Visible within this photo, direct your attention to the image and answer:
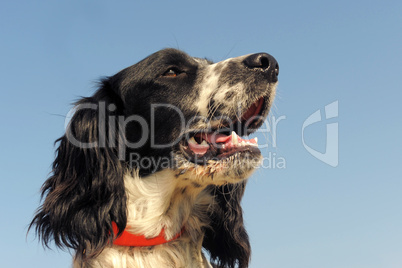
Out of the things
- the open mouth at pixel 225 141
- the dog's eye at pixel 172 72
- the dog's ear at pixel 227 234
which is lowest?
the dog's ear at pixel 227 234

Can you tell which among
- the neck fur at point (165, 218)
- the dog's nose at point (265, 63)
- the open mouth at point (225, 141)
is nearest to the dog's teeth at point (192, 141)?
the open mouth at point (225, 141)

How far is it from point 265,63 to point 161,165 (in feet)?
4.38

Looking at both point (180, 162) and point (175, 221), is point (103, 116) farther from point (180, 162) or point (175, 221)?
point (175, 221)

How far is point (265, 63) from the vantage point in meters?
4.23

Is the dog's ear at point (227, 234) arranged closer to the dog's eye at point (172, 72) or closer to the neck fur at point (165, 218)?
the neck fur at point (165, 218)

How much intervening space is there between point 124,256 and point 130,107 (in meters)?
1.45

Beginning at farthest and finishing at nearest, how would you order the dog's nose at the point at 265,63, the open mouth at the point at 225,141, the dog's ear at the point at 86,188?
the dog's nose at the point at 265,63 → the open mouth at the point at 225,141 → the dog's ear at the point at 86,188

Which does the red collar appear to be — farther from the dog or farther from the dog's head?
the dog's head

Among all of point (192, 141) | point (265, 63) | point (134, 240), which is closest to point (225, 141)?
point (192, 141)

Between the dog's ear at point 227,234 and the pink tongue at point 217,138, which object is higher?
the pink tongue at point 217,138

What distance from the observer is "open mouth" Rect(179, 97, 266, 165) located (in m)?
4.07

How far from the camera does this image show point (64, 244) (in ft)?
13.0

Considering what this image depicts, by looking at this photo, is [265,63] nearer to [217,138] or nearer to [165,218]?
[217,138]

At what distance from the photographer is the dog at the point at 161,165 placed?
3955 mm
